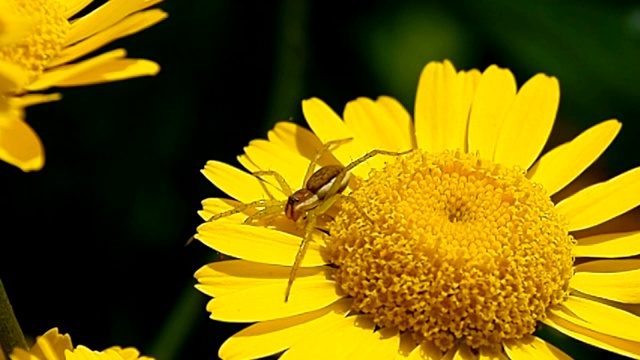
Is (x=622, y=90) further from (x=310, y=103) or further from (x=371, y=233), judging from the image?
(x=371, y=233)

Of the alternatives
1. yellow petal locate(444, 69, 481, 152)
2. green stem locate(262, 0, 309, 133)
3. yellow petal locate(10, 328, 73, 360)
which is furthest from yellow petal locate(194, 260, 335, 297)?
green stem locate(262, 0, 309, 133)

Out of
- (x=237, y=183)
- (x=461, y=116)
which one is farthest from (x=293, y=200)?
(x=461, y=116)

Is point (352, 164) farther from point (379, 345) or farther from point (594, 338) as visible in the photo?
point (594, 338)

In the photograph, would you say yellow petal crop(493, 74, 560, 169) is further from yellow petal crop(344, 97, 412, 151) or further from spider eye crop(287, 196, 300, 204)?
spider eye crop(287, 196, 300, 204)

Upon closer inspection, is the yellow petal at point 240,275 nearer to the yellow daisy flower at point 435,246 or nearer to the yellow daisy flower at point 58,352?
the yellow daisy flower at point 435,246

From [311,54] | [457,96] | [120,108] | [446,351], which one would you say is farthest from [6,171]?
[446,351]
